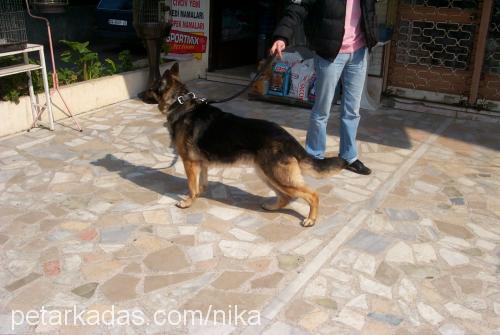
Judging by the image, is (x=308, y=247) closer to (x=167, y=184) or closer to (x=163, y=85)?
(x=167, y=184)

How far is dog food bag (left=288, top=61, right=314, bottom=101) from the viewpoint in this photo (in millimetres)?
7062

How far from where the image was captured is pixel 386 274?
3391mm

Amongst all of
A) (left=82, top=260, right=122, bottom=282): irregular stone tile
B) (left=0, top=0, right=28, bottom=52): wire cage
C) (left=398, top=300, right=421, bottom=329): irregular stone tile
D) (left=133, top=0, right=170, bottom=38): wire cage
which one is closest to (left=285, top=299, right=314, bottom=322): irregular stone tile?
(left=398, top=300, right=421, bottom=329): irregular stone tile

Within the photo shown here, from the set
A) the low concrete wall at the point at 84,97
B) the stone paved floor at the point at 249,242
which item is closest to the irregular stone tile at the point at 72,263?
the stone paved floor at the point at 249,242

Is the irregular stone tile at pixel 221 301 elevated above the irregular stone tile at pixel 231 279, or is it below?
below

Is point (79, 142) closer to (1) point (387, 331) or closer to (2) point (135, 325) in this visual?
(2) point (135, 325)

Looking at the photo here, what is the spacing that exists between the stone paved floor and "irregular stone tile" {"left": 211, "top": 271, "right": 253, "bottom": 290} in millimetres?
11

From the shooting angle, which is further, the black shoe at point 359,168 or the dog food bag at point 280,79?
the dog food bag at point 280,79

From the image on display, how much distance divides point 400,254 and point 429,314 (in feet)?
2.22

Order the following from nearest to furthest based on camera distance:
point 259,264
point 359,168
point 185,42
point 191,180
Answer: point 259,264 → point 191,180 → point 359,168 → point 185,42

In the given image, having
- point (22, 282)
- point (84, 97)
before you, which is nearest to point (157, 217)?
point (22, 282)

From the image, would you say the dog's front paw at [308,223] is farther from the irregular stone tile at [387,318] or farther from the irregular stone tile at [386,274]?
the irregular stone tile at [387,318]

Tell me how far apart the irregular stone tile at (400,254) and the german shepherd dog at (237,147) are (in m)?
0.66

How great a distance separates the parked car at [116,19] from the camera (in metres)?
10.7
